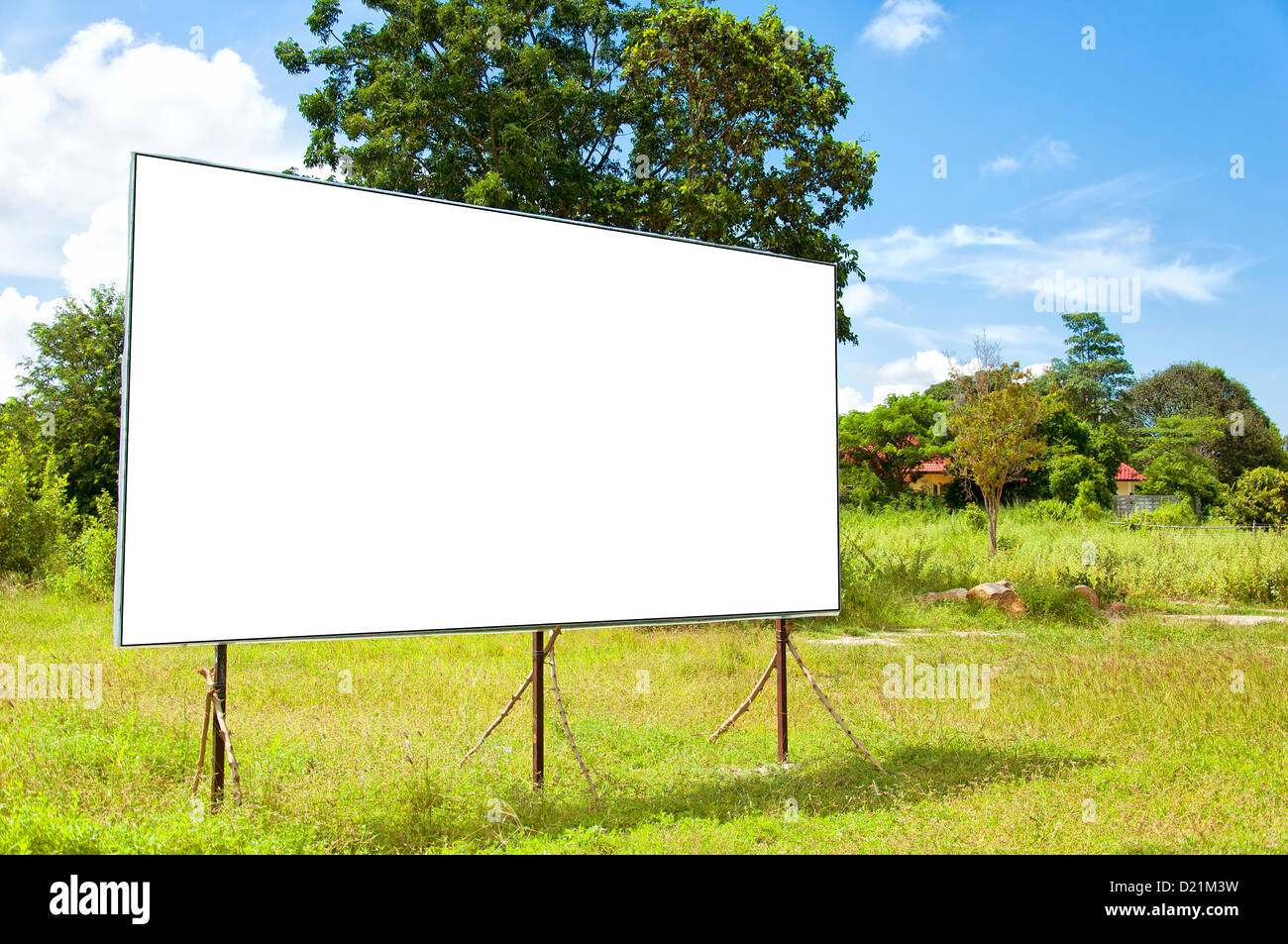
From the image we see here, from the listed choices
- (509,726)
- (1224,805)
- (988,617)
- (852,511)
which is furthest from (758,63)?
(852,511)

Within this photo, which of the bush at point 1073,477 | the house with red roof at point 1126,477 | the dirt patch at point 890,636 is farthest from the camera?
the house with red roof at point 1126,477

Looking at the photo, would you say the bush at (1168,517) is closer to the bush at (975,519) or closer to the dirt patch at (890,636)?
the bush at (975,519)

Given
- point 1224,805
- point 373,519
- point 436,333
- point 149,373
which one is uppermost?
point 436,333

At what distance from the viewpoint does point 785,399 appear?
5.86m

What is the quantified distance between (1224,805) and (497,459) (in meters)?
5.03

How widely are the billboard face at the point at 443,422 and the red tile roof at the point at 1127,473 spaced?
35.3m

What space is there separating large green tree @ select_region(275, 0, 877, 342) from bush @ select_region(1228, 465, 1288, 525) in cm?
1697

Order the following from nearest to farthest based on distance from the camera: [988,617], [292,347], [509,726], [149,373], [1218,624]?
1. [149,373]
2. [292,347]
3. [509,726]
4. [1218,624]
5. [988,617]

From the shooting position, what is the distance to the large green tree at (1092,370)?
4219 centimetres

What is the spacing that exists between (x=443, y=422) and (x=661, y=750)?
10.2 feet

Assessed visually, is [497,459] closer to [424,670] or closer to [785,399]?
[785,399]

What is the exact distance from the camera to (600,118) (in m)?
13.8

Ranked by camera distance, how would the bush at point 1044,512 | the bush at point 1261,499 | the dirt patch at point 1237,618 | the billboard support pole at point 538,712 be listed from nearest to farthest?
the billboard support pole at point 538,712
the dirt patch at point 1237,618
the bush at point 1261,499
the bush at point 1044,512

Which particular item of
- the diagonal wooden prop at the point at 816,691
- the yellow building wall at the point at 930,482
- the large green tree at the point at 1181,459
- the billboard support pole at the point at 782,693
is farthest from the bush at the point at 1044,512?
the billboard support pole at the point at 782,693
